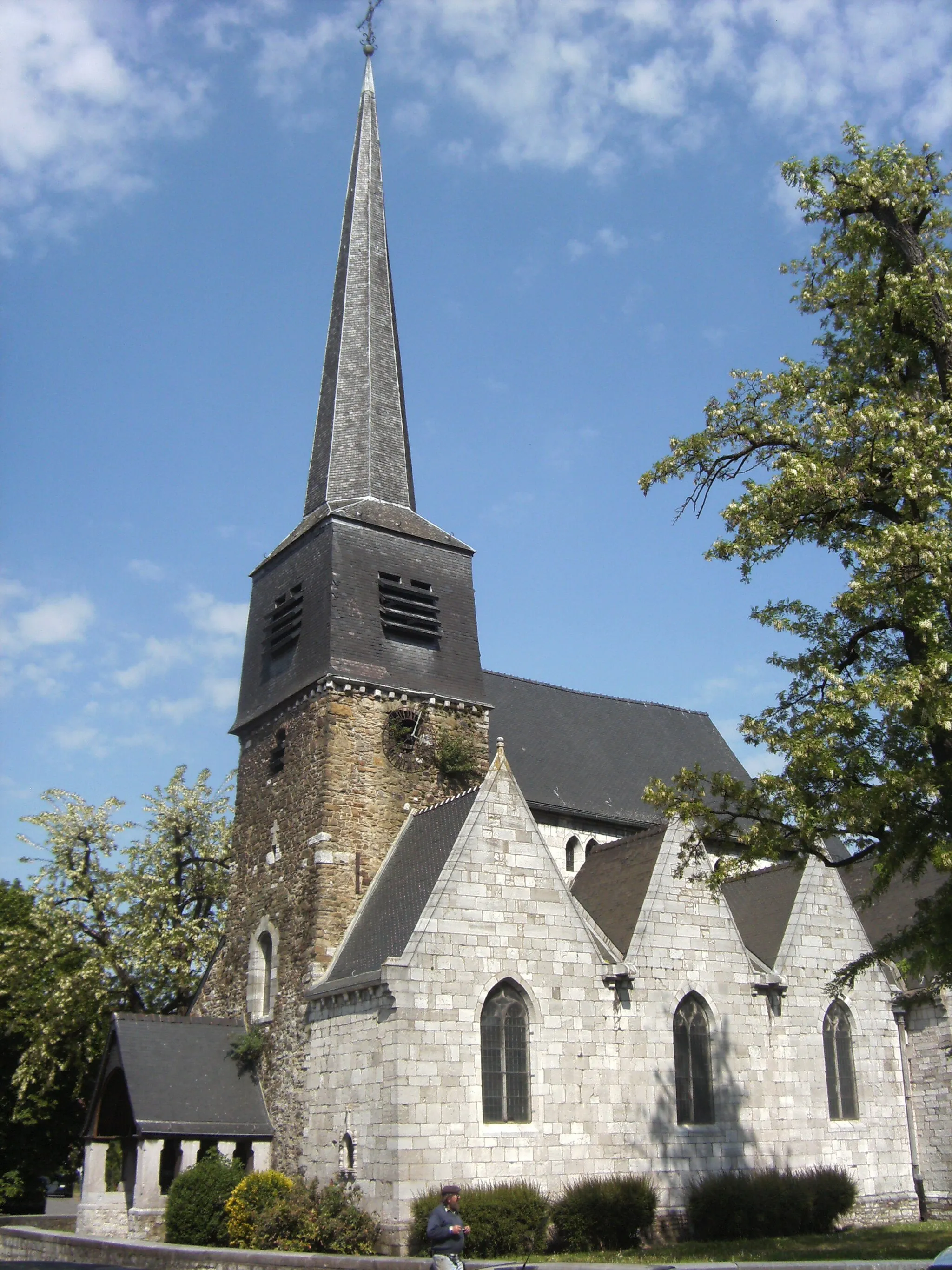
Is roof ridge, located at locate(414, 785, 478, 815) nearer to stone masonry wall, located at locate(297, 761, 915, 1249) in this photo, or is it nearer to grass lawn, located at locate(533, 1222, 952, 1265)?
stone masonry wall, located at locate(297, 761, 915, 1249)

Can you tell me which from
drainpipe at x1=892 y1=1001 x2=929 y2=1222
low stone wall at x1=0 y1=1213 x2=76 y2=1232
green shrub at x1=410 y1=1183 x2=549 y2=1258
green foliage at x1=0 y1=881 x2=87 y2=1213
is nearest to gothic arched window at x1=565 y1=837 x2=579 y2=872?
drainpipe at x1=892 y1=1001 x2=929 y2=1222

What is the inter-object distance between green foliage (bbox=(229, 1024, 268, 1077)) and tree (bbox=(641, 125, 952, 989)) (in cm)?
1017

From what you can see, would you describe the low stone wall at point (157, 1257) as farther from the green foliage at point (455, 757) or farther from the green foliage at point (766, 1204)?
the green foliage at point (455, 757)

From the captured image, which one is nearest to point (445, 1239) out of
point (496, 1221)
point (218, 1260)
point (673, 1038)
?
point (218, 1260)

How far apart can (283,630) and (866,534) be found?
1362 cm

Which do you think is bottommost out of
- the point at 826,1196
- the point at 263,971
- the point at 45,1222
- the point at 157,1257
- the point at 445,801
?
the point at 45,1222

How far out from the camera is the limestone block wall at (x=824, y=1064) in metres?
21.2

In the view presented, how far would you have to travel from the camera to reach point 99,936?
97.8 feet

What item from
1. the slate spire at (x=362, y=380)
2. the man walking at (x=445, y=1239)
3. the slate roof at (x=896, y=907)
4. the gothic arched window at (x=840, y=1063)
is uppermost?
the slate spire at (x=362, y=380)

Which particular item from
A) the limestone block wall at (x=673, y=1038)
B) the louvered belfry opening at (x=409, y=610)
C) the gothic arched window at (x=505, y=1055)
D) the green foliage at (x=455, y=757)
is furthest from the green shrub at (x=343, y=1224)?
the louvered belfry opening at (x=409, y=610)

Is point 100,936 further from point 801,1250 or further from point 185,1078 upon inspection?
point 801,1250

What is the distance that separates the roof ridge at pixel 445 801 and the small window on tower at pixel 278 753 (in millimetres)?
2958

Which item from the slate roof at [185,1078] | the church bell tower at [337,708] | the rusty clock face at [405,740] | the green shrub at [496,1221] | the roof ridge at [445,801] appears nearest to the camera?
the green shrub at [496,1221]

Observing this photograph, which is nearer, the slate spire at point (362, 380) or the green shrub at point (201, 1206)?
the green shrub at point (201, 1206)
